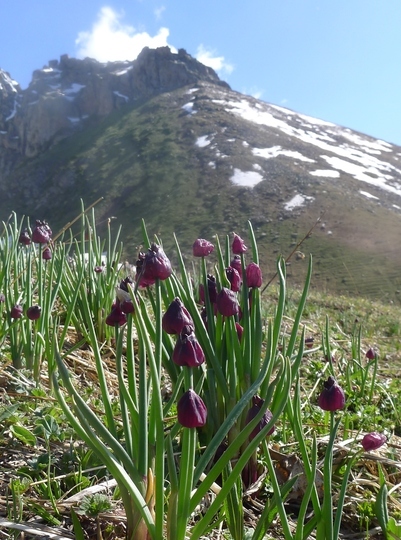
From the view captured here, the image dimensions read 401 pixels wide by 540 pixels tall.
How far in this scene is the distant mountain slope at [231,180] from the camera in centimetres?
3462

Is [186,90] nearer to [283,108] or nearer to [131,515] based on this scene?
[283,108]

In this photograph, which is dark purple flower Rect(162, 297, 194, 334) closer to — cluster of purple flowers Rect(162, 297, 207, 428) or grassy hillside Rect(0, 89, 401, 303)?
cluster of purple flowers Rect(162, 297, 207, 428)

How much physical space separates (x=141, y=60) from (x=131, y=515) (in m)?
79.4

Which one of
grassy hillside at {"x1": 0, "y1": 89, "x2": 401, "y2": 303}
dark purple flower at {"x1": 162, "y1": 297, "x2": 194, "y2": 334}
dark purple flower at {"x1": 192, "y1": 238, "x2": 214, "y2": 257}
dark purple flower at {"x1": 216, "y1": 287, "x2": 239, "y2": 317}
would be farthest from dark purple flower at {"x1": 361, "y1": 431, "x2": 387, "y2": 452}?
grassy hillside at {"x1": 0, "y1": 89, "x2": 401, "y2": 303}

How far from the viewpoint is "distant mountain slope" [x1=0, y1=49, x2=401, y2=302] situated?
114ft

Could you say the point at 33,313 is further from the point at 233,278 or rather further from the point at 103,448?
the point at 103,448

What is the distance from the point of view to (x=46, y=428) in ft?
4.91

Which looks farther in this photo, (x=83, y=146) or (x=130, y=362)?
(x=83, y=146)

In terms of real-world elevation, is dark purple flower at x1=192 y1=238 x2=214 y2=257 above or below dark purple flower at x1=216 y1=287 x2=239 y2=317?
above

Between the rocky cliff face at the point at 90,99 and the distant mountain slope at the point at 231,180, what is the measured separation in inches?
62.2

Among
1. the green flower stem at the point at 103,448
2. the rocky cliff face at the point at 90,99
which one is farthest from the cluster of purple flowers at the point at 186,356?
the rocky cliff face at the point at 90,99

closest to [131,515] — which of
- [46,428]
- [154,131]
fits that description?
[46,428]

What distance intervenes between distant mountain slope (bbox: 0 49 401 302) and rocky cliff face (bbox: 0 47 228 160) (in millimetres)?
1579

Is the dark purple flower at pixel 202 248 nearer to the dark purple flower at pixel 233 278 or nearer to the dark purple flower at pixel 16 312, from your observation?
the dark purple flower at pixel 233 278
